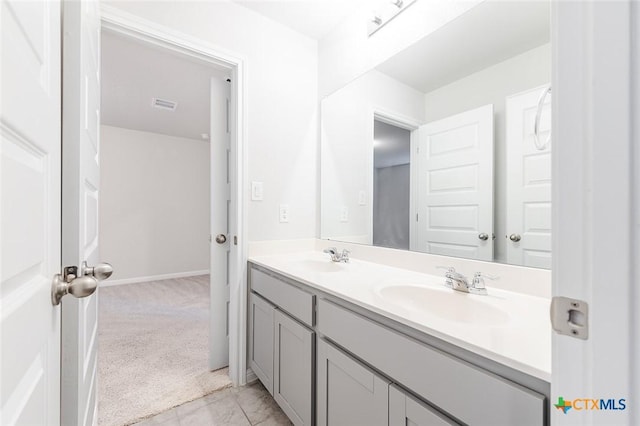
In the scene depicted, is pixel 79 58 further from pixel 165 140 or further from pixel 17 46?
pixel 165 140

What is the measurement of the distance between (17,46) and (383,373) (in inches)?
42.4

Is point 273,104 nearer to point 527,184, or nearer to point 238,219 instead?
point 238,219

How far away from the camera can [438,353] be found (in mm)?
707

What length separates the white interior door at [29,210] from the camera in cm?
35

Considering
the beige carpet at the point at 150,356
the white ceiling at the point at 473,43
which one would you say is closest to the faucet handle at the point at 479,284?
the white ceiling at the point at 473,43

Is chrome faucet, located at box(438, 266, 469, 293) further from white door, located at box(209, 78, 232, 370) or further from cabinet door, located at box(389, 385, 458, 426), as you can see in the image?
white door, located at box(209, 78, 232, 370)

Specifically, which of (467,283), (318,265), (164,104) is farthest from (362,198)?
(164,104)

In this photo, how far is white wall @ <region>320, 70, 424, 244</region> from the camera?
5.53 ft

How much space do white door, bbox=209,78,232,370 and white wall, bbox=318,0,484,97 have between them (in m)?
0.77

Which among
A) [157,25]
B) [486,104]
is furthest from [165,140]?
[486,104]

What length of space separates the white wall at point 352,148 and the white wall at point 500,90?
0.35 m

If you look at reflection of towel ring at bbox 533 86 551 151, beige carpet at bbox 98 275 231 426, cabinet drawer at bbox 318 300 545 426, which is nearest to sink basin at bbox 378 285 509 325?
cabinet drawer at bbox 318 300 545 426

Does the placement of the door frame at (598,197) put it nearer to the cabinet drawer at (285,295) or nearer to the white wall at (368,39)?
the cabinet drawer at (285,295)

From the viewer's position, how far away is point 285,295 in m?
1.38
